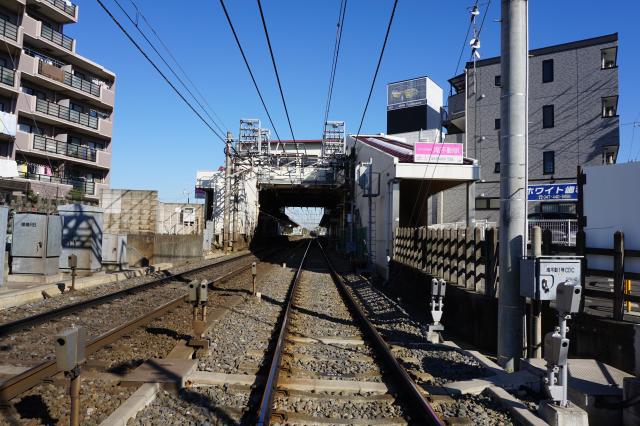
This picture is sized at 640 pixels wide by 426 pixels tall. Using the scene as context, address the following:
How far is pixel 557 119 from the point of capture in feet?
109

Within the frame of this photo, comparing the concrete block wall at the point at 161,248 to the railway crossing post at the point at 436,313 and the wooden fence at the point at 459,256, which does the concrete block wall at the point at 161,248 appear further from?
the railway crossing post at the point at 436,313

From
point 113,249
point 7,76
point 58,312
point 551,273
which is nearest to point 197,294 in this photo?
point 58,312

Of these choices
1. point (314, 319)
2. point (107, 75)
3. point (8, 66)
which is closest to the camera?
point (314, 319)

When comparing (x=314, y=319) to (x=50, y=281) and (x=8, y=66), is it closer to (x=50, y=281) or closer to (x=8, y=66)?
(x=50, y=281)

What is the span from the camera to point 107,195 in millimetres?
31312

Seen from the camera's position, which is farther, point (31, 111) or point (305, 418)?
point (31, 111)

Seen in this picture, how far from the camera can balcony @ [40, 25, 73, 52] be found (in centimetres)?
3725

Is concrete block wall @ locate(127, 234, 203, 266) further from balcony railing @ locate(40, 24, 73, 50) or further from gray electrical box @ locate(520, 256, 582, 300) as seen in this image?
gray electrical box @ locate(520, 256, 582, 300)

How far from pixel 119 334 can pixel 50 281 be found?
822 centimetres

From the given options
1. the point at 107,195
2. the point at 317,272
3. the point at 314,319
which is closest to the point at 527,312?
the point at 314,319

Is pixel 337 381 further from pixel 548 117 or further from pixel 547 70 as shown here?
pixel 547 70

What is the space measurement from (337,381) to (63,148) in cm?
3894

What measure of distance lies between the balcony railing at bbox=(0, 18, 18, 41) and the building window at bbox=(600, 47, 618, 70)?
3937 cm

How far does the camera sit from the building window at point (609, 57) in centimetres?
3183
